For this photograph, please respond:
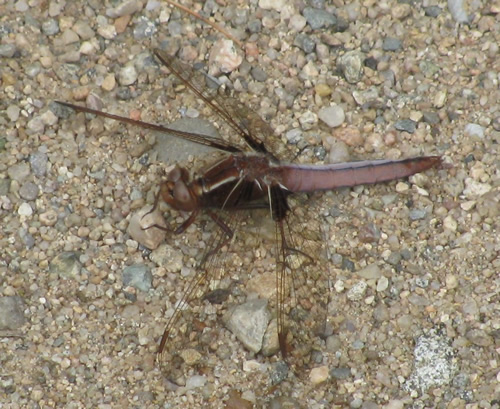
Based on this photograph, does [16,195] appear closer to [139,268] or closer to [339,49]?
[139,268]

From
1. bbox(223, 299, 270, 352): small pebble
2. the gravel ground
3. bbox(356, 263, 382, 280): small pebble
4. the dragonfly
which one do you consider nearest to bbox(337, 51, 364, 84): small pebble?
the gravel ground

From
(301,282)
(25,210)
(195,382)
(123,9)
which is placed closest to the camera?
(195,382)

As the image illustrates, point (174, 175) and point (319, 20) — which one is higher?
point (319, 20)

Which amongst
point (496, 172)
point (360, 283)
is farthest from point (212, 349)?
point (496, 172)

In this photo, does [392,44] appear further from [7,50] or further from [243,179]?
[7,50]

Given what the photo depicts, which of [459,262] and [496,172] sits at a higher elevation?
[496,172]

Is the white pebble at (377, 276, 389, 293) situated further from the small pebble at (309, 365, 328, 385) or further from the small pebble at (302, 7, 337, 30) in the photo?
the small pebble at (302, 7, 337, 30)

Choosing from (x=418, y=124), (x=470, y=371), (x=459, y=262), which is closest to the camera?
(x=470, y=371)

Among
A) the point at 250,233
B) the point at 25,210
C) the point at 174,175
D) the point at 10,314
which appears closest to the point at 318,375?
the point at 250,233
